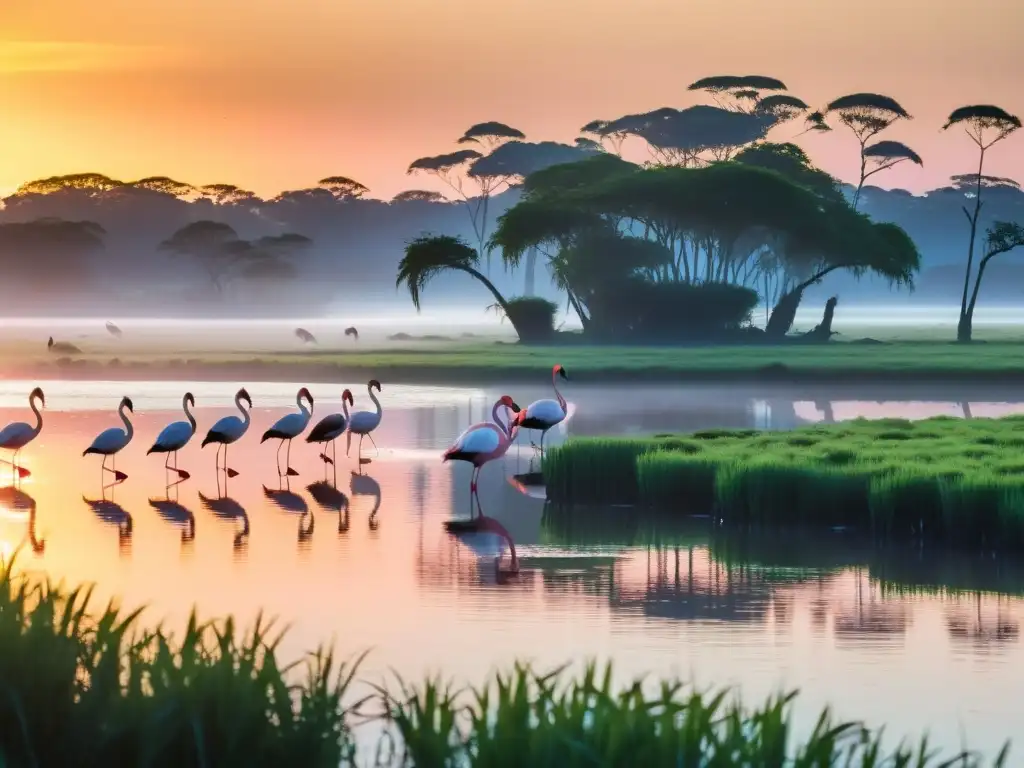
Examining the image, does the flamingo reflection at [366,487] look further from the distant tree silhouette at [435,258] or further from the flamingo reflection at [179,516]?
the distant tree silhouette at [435,258]

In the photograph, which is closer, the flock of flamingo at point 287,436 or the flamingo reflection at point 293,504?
the flamingo reflection at point 293,504

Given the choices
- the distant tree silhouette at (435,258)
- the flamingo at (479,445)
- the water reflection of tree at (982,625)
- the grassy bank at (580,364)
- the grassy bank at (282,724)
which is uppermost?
the distant tree silhouette at (435,258)

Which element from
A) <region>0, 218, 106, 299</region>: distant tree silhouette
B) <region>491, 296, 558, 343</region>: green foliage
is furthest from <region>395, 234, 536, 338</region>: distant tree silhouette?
<region>0, 218, 106, 299</region>: distant tree silhouette

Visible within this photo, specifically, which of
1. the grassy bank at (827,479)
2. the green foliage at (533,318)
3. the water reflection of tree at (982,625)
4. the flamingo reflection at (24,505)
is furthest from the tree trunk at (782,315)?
the water reflection of tree at (982,625)

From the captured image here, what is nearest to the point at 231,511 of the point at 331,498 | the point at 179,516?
the point at 179,516

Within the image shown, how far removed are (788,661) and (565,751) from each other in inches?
163

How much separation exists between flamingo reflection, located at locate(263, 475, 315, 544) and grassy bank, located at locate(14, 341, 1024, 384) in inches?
1022

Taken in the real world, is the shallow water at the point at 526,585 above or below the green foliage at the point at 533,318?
below

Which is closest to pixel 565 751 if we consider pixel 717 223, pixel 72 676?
pixel 72 676

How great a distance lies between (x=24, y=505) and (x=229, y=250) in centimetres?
9846

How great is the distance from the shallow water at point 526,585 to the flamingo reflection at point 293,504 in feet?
0.15

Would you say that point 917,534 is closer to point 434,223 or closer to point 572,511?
point 572,511

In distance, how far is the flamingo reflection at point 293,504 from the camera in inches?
669

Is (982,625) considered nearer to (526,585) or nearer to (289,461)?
(526,585)
